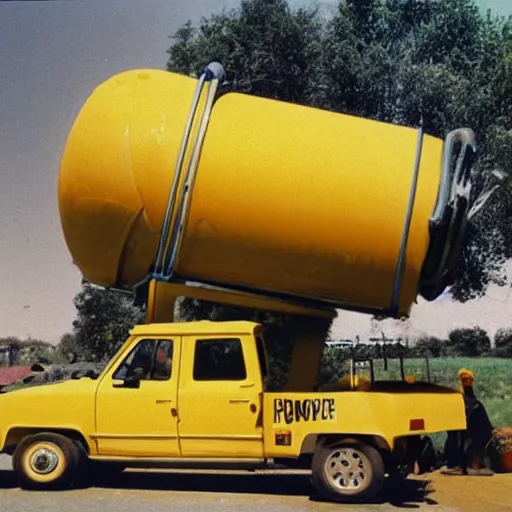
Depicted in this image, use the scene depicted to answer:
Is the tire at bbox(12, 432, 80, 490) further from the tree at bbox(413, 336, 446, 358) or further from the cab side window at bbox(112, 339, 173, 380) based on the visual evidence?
the tree at bbox(413, 336, 446, 358)

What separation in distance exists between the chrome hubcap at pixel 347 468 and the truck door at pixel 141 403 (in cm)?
145

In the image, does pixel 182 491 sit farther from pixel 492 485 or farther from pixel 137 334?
pixel 492 485

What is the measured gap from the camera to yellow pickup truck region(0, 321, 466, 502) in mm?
8461

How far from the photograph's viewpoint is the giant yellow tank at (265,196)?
27.8 feet

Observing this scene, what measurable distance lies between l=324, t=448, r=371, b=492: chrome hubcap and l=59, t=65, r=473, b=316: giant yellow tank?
141cm

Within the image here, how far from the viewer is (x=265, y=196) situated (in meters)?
8.46

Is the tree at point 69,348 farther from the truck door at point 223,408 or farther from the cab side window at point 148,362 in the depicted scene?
the truck door at point 223,408

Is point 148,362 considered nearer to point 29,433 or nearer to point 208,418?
point 208,418

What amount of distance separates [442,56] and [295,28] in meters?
2.81

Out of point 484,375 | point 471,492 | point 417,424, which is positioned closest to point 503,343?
point 484,375

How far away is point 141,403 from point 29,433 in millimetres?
A: 1248

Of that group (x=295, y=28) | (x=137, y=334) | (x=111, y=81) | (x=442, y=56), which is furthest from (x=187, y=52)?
(x=137, y=334)

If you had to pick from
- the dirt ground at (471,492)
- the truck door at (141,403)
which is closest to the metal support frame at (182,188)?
the truck door at (141,403)

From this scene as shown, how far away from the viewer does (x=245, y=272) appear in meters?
8.79
